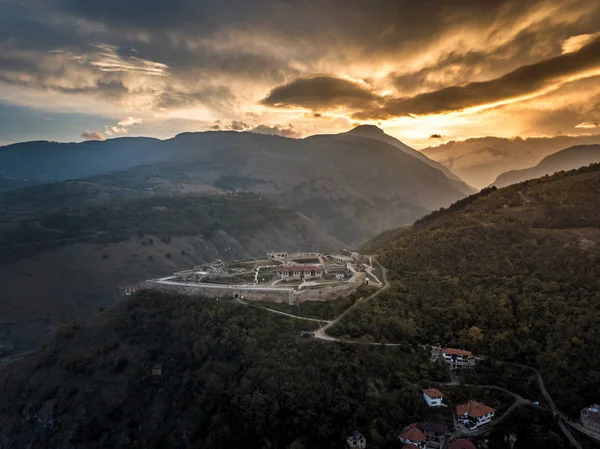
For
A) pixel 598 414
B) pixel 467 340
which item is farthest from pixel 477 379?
pixel 598 414

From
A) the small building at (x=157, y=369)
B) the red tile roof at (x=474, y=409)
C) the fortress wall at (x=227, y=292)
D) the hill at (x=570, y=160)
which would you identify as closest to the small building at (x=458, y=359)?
the red tile roof at (x=474, y=409)

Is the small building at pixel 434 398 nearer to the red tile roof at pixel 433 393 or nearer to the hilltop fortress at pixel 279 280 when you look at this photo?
the red tile roof at pixel 433 393

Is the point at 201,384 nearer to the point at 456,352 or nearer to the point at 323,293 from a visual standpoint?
the point at 323,293

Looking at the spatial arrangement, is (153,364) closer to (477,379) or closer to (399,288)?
(399,288)

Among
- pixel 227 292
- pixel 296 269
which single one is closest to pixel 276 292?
pixel 227 292

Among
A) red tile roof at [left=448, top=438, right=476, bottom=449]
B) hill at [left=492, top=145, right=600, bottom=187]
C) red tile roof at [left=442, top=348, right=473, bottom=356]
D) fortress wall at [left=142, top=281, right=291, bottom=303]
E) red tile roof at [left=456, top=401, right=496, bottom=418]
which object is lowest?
red tile roof at [left=448, top=438, right=476, bottom=449]

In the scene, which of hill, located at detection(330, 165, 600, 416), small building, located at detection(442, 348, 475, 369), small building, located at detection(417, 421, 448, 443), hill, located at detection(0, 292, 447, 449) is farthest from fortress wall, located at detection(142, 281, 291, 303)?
small building, located at detection(417, 421, 448, 443)

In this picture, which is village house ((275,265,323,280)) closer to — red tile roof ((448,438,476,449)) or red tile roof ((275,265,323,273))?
red tile roof ((275,265,323,273))
